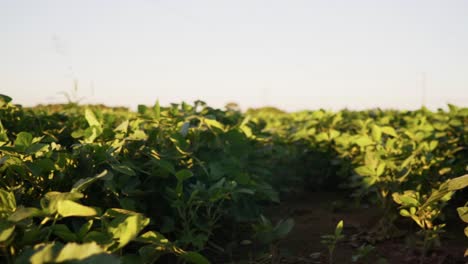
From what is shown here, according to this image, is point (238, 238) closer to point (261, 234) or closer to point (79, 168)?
point (261, 234)

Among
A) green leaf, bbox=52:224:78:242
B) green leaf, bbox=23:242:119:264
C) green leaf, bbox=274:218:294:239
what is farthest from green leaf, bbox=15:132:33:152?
green leaf, bbox=274:218:294:239

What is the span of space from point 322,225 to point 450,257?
108cm

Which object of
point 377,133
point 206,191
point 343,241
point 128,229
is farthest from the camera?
point 377,133

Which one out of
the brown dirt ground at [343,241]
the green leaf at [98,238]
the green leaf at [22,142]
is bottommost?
the brown dirt ground at [343,241]

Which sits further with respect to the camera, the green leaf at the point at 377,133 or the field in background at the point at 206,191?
the green leaf at the point at 377,133

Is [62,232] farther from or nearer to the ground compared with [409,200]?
farther from the ground

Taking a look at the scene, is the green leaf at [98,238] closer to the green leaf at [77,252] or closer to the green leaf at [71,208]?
the green leaf at [71,208]

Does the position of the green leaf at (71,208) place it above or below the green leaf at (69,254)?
above

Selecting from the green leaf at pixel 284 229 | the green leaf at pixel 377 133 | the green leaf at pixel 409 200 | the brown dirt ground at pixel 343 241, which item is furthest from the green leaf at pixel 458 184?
the green leaf at pixel 377 133

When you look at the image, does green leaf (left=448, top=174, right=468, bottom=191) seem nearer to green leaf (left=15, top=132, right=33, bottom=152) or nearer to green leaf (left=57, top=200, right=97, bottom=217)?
green leaf (left=57, top=200, right=97, bottom=217)

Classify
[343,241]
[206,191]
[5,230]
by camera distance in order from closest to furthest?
[5,230] → [206,191] → [343,241]

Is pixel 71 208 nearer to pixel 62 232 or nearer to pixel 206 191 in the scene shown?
pixel 62 232

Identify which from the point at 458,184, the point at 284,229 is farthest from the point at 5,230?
the point at 458,184

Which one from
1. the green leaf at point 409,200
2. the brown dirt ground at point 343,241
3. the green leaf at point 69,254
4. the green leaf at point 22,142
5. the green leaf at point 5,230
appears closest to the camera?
the green leaf at point 69,254
